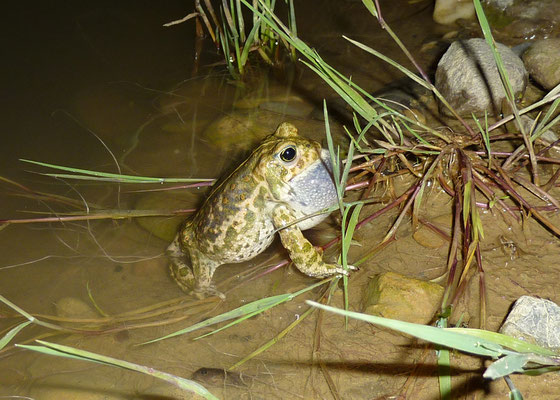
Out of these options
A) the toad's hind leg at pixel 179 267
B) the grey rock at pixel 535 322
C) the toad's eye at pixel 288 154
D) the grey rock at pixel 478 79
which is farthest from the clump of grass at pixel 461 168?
the toad's hind leg at pixel 179 267

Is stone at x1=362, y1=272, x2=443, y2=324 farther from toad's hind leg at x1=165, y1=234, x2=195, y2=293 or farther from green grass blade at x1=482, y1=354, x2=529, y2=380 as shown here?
toad's hind leg at x1=165, y1=234, x2=195, y2=293

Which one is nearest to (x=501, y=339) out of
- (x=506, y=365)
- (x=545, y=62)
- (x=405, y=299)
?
(x=506, y=365)

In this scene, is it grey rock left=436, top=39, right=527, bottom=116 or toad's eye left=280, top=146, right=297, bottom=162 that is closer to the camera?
toad's eye left=280, top=146, right=297, bottom=162

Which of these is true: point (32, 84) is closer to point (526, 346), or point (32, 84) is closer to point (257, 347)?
point (257, 347)

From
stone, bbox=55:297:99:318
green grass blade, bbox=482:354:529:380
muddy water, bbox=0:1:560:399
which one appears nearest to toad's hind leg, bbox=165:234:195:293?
muddy water, bbox=0:1:560:399

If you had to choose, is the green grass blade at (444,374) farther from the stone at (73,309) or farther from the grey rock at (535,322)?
the stone at (73,309)

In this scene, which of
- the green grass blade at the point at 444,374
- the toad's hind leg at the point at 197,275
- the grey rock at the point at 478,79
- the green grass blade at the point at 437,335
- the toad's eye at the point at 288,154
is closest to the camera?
the green grass blade at the point at 437,335

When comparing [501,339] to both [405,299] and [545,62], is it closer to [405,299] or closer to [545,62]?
[405,299]
